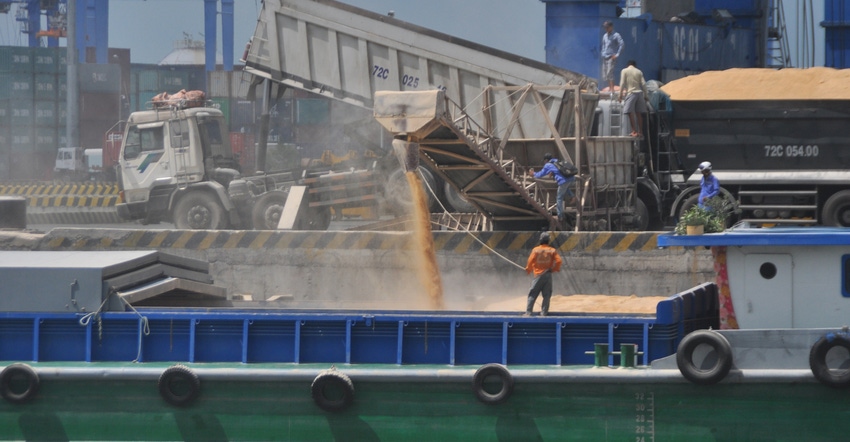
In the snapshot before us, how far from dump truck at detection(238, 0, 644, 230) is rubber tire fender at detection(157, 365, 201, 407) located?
587 cm

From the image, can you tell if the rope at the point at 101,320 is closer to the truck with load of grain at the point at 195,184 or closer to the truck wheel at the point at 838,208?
the truck with load of grain at the point at 195,184

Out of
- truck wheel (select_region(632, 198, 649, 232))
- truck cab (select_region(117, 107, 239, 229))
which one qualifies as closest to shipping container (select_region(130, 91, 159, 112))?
truck cab (select_region(117, 107, 239, 229))

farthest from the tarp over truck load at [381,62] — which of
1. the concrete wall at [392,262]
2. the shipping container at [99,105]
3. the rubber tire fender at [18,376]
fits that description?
the shipping container at [99,105]

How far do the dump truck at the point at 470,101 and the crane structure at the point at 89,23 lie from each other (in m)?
49.4

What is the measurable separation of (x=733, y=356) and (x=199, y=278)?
246 inches

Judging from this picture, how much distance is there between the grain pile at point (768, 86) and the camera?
69.3 ft

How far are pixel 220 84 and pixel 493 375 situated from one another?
57409mm

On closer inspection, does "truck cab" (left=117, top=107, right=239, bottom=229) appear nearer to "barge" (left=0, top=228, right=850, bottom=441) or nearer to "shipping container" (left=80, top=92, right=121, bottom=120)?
"barge" (left=0, top=228, right=850, bottom=441)

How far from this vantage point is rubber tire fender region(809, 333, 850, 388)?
9.97m

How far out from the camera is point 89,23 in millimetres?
73750

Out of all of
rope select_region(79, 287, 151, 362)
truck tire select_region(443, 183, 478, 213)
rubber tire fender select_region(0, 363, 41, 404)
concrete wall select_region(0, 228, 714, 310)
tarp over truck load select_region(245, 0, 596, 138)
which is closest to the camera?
rubber tire fender select_region(0, 363, 41, 404)

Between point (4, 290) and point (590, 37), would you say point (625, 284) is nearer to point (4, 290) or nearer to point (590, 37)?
point (4, 290)

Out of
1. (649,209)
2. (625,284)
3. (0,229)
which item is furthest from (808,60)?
(0,229)

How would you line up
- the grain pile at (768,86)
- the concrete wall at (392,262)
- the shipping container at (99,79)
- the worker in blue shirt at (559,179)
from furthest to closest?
1. the shipping container at (99,79)
2. the grain pile at (768,86)
3. the worker in blue shirt at (559,179)
4. the concrete wall at (392,262)
